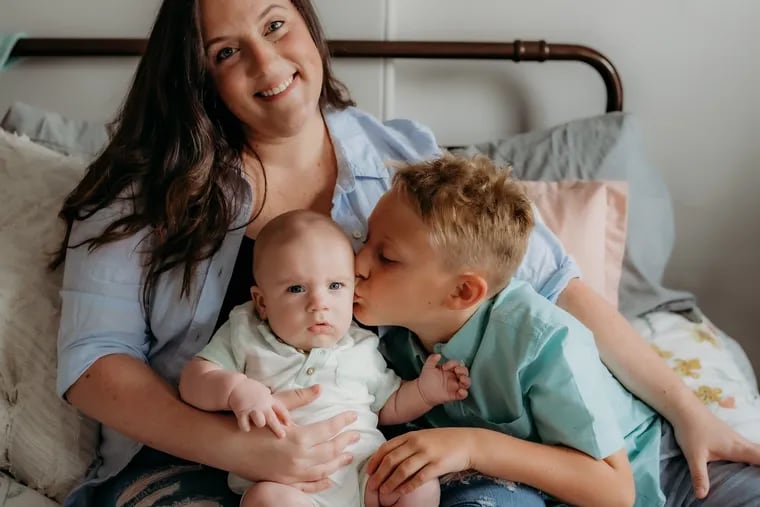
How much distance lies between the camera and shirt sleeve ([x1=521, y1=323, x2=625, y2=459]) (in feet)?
4.06

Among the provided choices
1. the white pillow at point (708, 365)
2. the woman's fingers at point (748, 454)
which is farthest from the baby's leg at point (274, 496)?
the white pillow at point (708, 365)

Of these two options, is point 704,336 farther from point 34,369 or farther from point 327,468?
point 34,369

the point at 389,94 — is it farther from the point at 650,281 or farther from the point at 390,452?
the point at 390,452

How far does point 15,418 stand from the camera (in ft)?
4.69

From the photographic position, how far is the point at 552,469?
4.07 ft

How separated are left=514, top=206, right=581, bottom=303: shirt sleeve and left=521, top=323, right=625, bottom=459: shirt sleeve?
21cm

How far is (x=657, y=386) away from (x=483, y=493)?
1.33 feet

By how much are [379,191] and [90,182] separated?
1.62 ft

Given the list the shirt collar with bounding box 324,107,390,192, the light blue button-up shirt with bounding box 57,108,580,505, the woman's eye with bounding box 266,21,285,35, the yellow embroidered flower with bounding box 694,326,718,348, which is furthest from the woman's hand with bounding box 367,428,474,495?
the yellow embroidered flower with bounding box 694,326,718,348

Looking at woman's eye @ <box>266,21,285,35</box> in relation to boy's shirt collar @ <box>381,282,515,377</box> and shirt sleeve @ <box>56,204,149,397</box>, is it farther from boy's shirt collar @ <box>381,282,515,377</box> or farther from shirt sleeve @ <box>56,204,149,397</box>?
boy's shirt collar @ <box>381,282,515,377</box>

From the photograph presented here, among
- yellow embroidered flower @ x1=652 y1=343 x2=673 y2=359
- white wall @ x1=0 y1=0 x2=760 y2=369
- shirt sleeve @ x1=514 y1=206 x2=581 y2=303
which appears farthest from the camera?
white wall @ x1=0 y1=0 x2=760 y2=369

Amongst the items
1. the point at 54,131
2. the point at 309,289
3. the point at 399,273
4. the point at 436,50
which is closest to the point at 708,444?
the point at 399,273

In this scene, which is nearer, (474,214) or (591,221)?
(474,214)

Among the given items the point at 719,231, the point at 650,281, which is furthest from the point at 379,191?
the point at 719,231
